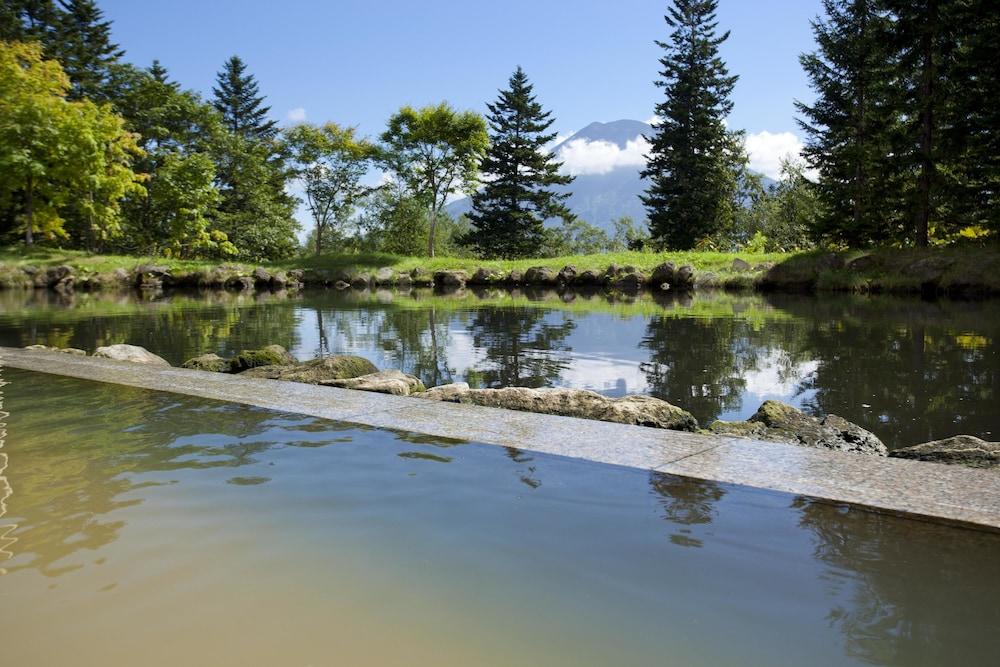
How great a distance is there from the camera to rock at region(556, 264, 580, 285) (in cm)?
3412

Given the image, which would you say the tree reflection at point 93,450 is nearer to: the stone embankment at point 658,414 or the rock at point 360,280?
the stone embankment at point 658,414

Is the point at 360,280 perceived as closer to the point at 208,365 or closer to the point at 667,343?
the point at 667,343

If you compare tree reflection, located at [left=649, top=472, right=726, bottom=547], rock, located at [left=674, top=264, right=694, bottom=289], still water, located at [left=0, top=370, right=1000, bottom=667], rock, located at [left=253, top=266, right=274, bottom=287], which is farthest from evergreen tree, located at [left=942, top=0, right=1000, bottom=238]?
rock, located at [left=253, top=266, right=274, bottom=287]

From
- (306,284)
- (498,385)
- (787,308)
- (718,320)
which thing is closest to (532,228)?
(306,284)

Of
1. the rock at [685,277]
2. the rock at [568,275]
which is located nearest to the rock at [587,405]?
the rock at [685,277]

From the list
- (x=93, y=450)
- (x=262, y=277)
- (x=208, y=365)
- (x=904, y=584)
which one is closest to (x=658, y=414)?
(x=904, y=584)

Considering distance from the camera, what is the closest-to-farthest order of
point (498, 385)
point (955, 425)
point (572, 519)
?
point (572, 519)
point (955, 425)
point (498, 385)

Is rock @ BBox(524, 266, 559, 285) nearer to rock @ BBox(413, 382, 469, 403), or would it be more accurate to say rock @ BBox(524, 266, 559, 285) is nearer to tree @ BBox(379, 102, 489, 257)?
tree @ BBox(379, 102, 489, 257)

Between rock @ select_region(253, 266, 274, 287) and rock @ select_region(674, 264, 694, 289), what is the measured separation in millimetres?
19176

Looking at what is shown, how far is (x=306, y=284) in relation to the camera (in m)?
36.9

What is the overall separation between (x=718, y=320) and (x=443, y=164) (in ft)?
89.5

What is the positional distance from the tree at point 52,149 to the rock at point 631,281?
2416 centimetres

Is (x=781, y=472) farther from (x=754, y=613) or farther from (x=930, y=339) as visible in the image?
(x=930, y=339)

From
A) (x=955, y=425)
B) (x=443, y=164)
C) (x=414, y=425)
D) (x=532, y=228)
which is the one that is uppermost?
(x=443, y=164)
